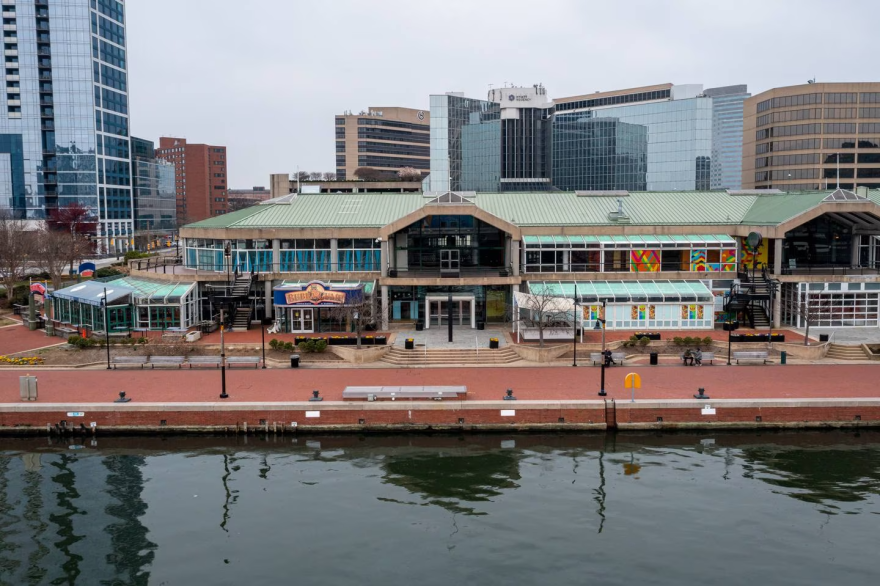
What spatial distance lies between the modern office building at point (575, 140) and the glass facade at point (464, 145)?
0.21 metres

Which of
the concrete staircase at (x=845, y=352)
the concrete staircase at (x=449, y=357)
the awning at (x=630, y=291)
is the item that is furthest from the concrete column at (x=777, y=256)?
the concrete staircase at (x=449, y=357)

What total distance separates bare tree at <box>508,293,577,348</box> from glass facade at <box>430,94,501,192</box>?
11178 centimetres

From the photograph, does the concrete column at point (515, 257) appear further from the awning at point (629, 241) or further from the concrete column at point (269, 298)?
the concrete column at point (269, 298)

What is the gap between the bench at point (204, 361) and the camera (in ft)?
144

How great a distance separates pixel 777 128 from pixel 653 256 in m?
83.6

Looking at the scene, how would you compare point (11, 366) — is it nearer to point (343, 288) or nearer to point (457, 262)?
point (343, 288)

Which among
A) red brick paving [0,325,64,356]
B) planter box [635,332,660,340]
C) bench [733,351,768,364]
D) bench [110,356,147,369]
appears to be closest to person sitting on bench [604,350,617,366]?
planter box [635,332,660,340]

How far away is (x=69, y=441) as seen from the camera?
34875mm

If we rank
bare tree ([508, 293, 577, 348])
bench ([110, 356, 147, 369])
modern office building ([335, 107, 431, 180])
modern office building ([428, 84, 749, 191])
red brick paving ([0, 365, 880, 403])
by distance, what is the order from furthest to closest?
modern office building ([335, 107, 431, 180]) → modern office building ([428, 84, 749, 191]) → bare tree ([508, 293, 577, 348]) → bench ([110, 356, 147, 369]) → red brick paving ([0, 365, 880, 403])

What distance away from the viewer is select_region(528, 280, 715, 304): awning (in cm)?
5125

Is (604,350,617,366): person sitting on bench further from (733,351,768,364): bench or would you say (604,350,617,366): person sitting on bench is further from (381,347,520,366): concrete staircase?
(733,351,768,364): bench

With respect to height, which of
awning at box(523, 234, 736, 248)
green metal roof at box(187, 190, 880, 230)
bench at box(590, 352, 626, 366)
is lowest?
bench at box(590, 352, 626, 366)

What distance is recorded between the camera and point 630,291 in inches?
2036

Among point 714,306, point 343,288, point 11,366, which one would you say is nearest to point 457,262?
point 343,288
